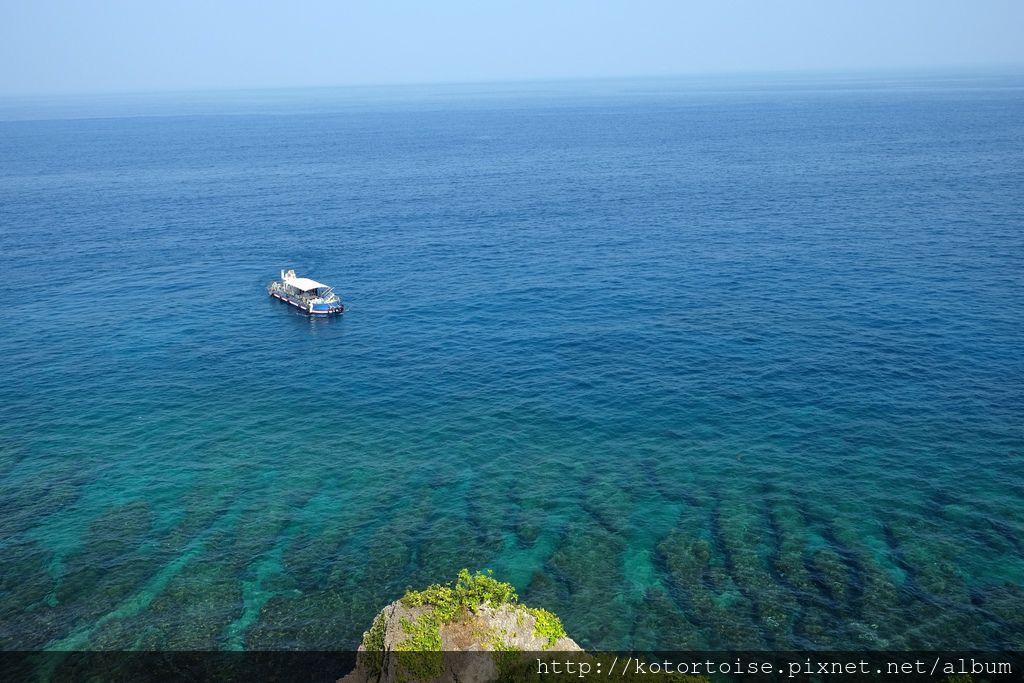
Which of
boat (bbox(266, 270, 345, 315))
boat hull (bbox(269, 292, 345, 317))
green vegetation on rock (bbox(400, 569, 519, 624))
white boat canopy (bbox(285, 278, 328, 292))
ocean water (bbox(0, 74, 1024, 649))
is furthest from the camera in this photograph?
white boat canopy (bbox(285, 278, 328, 292))

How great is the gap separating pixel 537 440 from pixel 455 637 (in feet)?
127

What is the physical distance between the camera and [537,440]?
246 ft

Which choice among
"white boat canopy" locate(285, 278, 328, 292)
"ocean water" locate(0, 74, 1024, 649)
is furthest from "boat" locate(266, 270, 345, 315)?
"ocean water" locate(0, 74, 1024, 649)

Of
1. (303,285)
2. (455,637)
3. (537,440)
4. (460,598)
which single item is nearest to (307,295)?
(303,285)

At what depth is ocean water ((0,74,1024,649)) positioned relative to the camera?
52594 mm

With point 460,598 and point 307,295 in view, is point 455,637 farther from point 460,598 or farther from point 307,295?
point 307,295

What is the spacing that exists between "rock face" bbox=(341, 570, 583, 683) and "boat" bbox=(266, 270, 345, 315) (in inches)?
3001

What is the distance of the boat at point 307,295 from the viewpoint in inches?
4360

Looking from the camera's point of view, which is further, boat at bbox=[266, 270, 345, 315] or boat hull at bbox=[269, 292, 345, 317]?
boat at bbox=[266, 270, 345, 315]

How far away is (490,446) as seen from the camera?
74062mm

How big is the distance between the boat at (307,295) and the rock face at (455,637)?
250 ft

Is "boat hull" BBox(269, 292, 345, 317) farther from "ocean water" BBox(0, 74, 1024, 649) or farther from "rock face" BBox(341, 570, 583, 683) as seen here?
"rock face" BBox(341, 570, 583, 683)

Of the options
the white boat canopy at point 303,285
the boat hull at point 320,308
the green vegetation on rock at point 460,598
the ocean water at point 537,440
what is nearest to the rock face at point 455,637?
the green vegetation on rock at point 460,598

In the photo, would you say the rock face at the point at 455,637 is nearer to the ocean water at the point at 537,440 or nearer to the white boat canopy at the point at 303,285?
the ocean water at the point at 537,440
